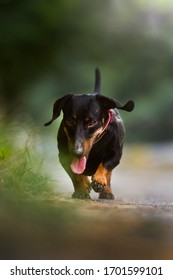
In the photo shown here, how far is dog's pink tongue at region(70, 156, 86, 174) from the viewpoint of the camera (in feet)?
6.39

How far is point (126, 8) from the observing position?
6.88ft

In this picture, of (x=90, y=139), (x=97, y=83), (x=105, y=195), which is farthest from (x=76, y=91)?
(x=105, y=195)

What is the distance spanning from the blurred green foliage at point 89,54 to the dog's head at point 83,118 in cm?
7

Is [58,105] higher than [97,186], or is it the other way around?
[58,105]

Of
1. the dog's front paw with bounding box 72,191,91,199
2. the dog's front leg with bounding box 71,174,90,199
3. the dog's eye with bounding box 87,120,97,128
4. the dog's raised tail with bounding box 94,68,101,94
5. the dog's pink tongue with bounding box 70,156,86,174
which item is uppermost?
the dog's raised tail with bounding box 94,68,101,94

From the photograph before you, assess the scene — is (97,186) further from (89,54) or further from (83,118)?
(89,54)

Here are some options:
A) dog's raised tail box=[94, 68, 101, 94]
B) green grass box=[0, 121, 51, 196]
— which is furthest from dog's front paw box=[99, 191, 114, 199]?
dog's raised tail box=[94, 68, 101, 94]

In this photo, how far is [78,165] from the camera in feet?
6.44

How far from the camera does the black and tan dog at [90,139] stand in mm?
1934

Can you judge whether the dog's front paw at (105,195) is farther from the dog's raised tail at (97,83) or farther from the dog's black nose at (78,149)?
the dog's raised tail at (97,83)

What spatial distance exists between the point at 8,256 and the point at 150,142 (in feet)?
1.54

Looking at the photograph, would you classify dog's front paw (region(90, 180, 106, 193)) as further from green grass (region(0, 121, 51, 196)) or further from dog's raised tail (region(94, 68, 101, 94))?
dog's raised tail (region(94, 68, 101, 94))

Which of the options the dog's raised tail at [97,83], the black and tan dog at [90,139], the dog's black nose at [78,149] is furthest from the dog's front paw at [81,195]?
the dog's raised tail at [97,83]

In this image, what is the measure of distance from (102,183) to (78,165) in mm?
79
